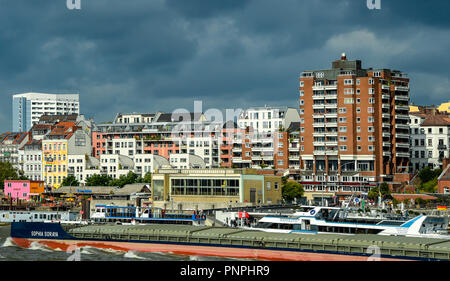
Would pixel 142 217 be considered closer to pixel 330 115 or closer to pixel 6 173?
pixel 330 115

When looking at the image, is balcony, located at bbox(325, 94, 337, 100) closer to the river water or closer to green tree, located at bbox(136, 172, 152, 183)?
green tree, located at bbox(136, 172, 152, 183)

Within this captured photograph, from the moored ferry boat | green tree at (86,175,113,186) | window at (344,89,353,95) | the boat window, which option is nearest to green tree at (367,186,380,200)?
window at (344,89,353,95)

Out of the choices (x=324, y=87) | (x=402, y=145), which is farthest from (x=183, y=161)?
(x=402, y=145)

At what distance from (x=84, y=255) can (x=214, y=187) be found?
47578mm

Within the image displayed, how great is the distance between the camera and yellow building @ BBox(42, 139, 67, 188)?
168250 millimetres

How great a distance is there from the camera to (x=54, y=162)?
169875mm

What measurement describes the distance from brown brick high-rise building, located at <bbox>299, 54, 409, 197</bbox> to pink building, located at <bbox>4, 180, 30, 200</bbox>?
59.0 metres

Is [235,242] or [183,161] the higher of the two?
[183,161]

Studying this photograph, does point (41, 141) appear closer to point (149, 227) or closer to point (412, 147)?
point (412, 147)

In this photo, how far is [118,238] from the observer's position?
232 ft

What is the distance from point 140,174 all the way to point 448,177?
66.9 meters

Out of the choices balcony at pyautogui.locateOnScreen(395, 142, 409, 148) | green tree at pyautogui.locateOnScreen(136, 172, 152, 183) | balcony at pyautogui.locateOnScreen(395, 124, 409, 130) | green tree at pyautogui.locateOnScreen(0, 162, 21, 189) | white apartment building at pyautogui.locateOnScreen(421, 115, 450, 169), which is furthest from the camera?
green tree at pyautogui.locateOnScreen(0, 162, 21, 189)
